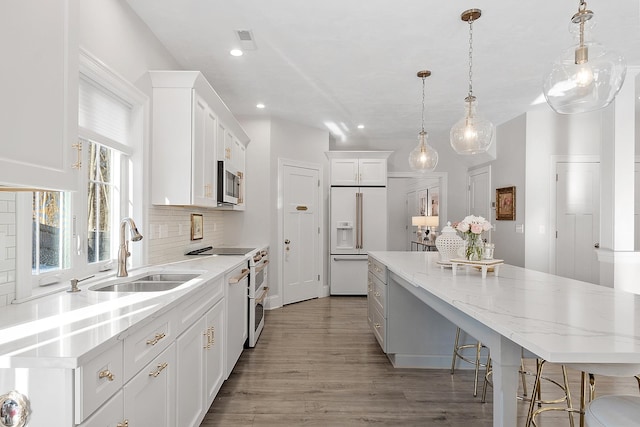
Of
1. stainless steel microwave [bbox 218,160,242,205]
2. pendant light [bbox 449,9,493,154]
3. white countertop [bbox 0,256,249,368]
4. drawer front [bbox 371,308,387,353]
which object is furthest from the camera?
stainless steel microwave [bbox 218,160,242,205]

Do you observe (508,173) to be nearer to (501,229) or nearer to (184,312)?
(501,229)

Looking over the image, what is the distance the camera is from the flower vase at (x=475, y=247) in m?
2.43

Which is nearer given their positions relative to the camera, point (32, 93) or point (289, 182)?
point (32, 93)

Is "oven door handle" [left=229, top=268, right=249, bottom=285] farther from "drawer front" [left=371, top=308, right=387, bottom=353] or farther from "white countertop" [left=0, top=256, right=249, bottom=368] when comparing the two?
"drawer front" [left=371, top=308, right=387, bottom=353]

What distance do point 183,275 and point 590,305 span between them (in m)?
2.27

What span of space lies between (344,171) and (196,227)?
2.90m

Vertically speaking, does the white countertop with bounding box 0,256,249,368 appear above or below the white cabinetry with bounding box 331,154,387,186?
below

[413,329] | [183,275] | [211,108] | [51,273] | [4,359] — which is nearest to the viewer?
[4,359]

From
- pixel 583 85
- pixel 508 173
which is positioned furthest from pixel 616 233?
pixel 583 85

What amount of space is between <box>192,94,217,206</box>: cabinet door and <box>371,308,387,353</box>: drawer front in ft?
6.17

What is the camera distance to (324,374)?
9.71ft

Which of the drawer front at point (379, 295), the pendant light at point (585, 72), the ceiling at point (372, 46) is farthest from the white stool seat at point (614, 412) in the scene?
the ceiling at point (372, 46)

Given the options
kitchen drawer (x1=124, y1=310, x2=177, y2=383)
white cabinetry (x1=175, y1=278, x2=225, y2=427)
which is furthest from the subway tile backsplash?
kitchen drawer (x1=124, y1=310, x2=177, y2=383)

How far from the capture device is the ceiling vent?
295cm
